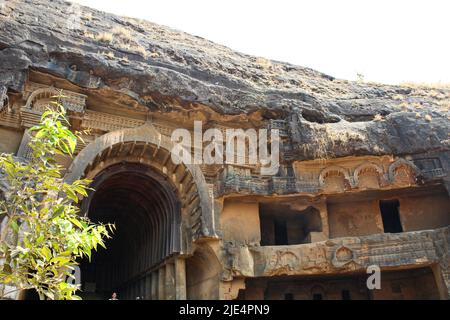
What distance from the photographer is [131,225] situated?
16859 mm

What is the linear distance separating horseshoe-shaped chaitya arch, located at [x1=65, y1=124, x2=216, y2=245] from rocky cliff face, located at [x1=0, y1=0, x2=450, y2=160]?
A: 3.89ft

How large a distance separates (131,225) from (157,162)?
501 cm

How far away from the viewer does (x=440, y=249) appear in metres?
11.6

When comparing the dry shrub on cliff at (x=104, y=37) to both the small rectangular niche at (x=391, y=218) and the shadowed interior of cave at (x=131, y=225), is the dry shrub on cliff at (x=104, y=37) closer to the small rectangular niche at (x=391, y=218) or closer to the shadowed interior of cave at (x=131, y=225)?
the shadowed interior of cave at (x=131, y=225)

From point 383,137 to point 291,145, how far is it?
3.24m

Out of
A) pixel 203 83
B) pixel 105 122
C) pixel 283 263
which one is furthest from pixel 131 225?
pixel 283 263

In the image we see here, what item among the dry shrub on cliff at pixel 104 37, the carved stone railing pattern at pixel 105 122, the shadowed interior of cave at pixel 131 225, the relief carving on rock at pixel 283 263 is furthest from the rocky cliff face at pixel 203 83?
the relief carving on rock at pixel 283 263

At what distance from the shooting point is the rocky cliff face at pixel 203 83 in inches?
448

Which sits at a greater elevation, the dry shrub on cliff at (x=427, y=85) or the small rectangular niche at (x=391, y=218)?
the dry shrub on cliff at (x=427, y=85)

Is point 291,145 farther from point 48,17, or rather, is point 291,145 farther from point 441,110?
point 48,17

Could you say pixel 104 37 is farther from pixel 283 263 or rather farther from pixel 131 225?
pixel 283 263

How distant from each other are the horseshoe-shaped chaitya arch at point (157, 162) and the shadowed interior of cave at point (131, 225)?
0.31 meters

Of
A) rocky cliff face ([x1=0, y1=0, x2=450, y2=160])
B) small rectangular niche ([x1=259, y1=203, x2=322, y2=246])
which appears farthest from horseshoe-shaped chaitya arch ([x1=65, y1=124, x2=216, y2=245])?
small rectangular niche ([x1=259, y1=203, x2=322, y2=246])
